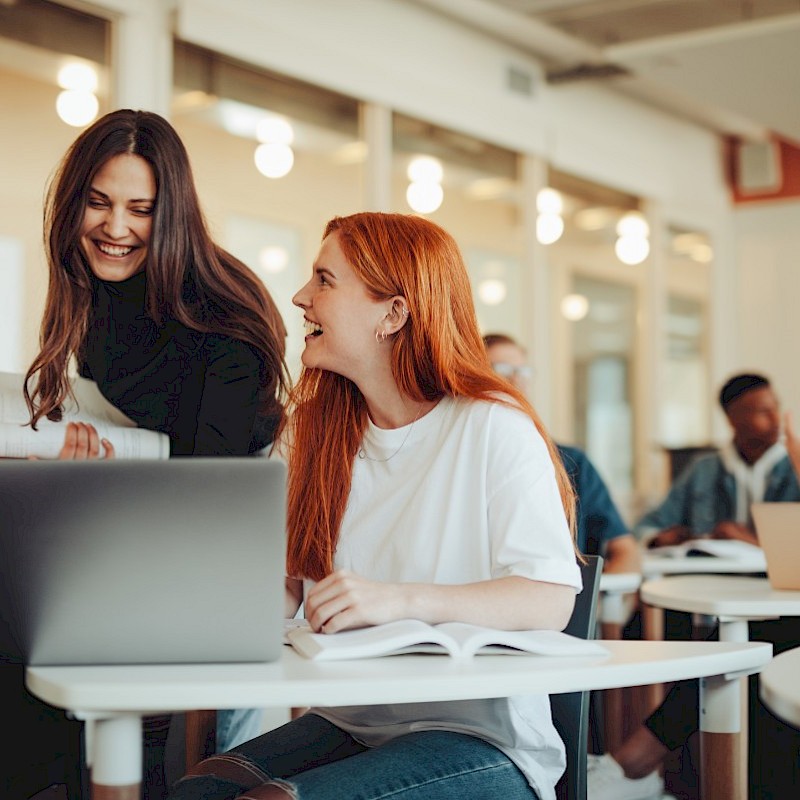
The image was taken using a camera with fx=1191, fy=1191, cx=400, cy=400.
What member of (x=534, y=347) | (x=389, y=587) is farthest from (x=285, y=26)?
(x=389, y=587)

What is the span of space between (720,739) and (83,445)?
1.16 m

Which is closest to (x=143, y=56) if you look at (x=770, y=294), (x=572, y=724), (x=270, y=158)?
(x=270, y=158)

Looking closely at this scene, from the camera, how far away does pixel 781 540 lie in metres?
2.23

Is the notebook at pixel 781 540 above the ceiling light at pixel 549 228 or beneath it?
beneath

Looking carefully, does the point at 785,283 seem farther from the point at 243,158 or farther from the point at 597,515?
the point at 597,515

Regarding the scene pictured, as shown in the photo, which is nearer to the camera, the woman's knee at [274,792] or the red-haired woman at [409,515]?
the woman's knee at [274,792]

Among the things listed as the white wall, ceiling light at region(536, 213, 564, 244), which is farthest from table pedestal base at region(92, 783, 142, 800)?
the white wall

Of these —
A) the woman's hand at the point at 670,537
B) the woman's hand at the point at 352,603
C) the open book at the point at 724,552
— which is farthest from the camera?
the woman's hand at the point at 670,537

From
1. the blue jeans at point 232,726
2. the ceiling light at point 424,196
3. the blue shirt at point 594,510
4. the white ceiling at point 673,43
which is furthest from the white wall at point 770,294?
the blue jeans at point 232,726

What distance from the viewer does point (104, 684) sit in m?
1.14

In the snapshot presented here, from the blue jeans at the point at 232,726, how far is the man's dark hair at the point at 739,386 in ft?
10.3

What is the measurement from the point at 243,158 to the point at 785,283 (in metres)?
4.75

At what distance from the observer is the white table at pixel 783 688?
3.53 ft

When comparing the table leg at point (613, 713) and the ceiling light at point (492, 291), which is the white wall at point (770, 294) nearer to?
the ceiling light at point (492, 291)
